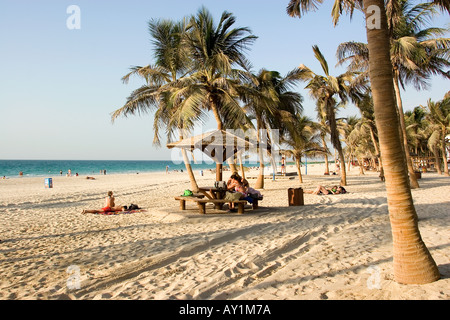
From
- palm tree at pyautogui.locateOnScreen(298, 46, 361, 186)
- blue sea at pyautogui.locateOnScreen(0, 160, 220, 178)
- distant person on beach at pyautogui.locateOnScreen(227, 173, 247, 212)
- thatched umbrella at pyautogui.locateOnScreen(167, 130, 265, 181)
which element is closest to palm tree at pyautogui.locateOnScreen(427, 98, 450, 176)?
palm tree at pyautogui.locateOnScreen(298, 46, 361, 186)

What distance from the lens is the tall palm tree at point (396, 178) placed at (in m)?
3.49

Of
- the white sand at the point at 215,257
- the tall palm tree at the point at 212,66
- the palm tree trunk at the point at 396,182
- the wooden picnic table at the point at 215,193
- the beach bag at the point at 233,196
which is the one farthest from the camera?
the tall palm tree at the point at 212,66

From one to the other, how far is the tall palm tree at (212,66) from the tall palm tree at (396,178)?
27.5 ft

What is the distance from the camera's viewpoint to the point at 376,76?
3660 millimetres

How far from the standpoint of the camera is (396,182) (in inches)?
140

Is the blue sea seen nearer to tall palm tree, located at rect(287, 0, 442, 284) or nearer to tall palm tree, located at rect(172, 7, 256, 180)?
tall palm tree, located at rect(172, 7, 256, 180)

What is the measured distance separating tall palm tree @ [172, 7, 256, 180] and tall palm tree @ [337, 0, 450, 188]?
16.7 ft

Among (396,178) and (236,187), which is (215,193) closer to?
(236,187)

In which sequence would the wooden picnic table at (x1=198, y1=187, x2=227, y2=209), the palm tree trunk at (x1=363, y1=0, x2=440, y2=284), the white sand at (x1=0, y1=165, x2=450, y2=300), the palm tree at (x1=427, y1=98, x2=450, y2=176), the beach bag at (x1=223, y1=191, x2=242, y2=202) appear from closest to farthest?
the palm tree trunk at (x1=363, y1=0, x2=440, y2=284)
the white sand at (x1=0, y1=165, x2=450, y2=300)
the beach bag at (x1=223, y1=191, x2=242, y2=202)
the wooden picnic table at (x1=198, y1=187, x2=227, y2=209)
the palm tree at (x1=427, y1=98, x2=450, y2=176)

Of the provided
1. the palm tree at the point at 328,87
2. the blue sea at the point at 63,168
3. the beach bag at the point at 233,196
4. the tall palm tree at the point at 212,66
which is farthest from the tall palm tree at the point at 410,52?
the blue sea at the point at 63,168

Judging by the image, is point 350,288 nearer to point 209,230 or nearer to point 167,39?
point 209,230

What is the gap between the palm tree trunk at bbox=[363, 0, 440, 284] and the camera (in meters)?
3.48

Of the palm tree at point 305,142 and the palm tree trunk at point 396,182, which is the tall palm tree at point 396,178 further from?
the palm tree at point 305,142

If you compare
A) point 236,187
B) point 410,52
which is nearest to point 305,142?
point 410,52
